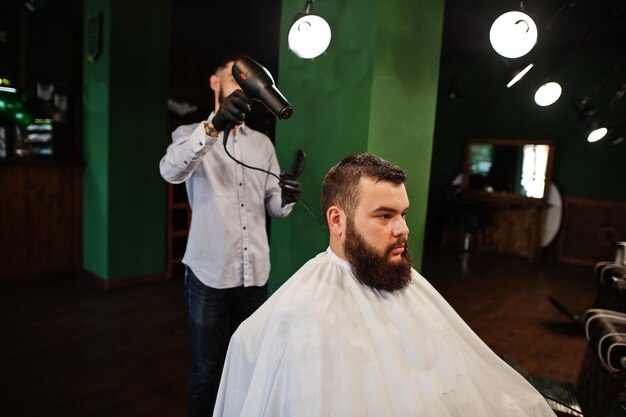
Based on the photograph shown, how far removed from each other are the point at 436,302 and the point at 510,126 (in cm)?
556

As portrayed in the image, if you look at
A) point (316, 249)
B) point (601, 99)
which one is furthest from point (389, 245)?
point (601, 99)

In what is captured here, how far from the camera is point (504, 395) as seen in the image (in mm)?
1045

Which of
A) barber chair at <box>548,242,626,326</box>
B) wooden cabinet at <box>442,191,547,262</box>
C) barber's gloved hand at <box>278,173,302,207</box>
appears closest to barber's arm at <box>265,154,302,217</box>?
barber's gloved hand at <box>278,173,302,207</box>

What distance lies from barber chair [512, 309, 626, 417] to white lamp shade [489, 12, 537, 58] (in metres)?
1.19

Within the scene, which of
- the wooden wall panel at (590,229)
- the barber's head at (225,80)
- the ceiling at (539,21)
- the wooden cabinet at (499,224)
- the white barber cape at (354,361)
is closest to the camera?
the white barber cape at (354,361)

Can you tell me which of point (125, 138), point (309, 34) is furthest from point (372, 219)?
point (125, 138)

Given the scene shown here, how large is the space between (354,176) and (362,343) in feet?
1.26

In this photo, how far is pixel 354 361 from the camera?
3.08ft

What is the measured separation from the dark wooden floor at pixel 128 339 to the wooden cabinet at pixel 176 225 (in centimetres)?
20

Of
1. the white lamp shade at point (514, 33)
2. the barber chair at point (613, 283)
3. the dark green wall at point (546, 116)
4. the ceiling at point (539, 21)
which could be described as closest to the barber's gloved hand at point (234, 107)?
the white lamp shade at point (514, 33)

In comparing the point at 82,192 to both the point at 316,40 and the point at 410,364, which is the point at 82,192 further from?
the point at 410,364

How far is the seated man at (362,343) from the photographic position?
0.90 metres

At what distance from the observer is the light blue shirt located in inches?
58.9

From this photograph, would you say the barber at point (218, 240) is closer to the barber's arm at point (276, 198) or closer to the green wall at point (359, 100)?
the barber's arm at point (276, 198)
